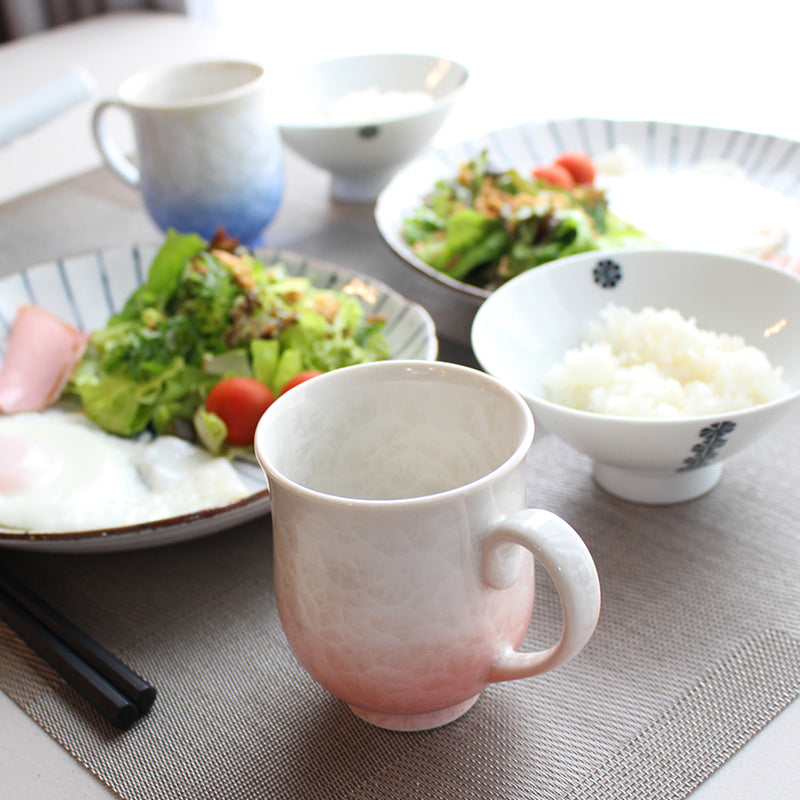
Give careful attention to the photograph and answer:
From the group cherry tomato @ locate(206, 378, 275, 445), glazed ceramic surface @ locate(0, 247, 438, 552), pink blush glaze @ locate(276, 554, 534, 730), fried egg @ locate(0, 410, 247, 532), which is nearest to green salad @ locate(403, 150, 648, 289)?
glazed ceramic surface @ locate(0, 247, 438, 552)

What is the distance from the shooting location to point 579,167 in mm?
1574

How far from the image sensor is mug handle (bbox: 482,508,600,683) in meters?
0.57

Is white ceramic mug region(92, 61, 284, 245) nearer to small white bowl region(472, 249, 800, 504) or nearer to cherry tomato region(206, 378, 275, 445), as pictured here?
cherry tomato region(206, 378, 275, 445)

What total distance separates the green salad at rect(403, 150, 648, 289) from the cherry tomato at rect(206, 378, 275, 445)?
42cm

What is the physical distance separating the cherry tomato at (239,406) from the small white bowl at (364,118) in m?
0.71

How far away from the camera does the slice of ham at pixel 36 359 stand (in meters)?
1.13

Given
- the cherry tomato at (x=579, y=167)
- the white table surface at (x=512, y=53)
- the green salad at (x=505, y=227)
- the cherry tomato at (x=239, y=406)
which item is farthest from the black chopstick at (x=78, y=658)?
the white table surface at (x=512, y=53)

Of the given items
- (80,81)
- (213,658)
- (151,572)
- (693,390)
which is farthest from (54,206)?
(693,390)

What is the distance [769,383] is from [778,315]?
0.15 meters

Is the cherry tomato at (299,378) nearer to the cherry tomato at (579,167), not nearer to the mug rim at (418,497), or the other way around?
the mug rim at (418,497)

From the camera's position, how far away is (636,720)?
708 mm

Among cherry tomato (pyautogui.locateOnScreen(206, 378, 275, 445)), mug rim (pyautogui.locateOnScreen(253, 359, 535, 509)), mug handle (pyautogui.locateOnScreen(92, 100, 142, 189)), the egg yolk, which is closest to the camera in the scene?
mug rim (pyautogui.locateOnScreen(253, 359, 535, 509))

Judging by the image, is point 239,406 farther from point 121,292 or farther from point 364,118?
point 364,118

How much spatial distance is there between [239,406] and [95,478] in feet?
0.60
